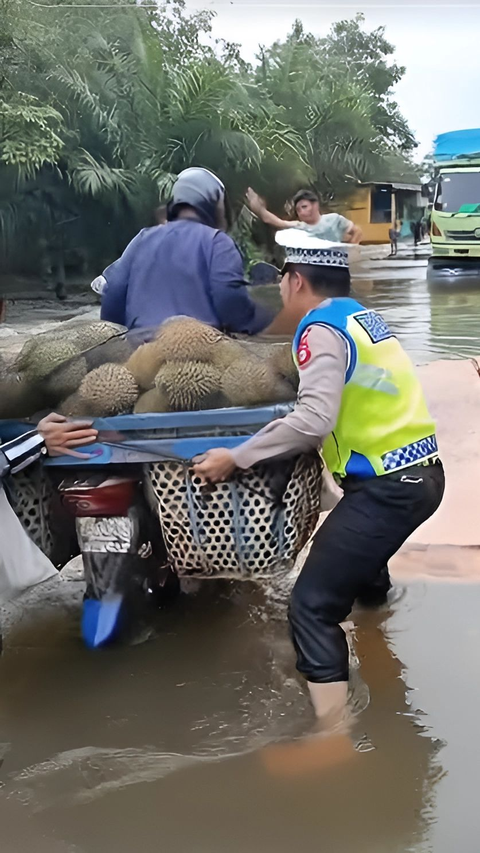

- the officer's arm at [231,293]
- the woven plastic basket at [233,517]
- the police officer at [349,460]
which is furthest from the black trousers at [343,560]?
the officer's arm at [231,293]

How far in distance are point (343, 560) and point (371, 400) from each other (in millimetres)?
431

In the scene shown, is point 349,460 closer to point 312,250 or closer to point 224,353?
point 224,353

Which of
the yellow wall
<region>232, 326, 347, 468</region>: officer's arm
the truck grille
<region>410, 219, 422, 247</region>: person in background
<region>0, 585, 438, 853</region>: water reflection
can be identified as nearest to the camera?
<region>0, 585, 438, 853</region>: water reflection

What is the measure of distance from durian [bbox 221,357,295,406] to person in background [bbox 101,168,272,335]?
0.37 meters

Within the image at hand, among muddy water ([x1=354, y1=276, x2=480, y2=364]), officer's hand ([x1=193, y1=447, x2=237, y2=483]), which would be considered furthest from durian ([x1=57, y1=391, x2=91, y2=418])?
muddy water ([x1=354, y1=276, x2=480, y2=364])

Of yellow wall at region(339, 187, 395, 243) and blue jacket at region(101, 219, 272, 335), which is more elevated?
yellow wall at region(339, 187, 395, 243)

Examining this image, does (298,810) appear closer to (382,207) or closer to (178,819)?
(178,819)

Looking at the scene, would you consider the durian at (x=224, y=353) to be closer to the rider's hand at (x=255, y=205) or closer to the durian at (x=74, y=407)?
the durian at (x=74, y=407)

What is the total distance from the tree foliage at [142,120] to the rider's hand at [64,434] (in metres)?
5.38

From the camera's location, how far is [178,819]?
196 cm

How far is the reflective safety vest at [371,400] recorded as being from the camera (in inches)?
82.8

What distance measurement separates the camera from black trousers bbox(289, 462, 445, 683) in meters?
2.11

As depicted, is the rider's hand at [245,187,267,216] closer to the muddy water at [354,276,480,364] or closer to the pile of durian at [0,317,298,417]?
the muddy water at [354,276,480,364]

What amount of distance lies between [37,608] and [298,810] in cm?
147
